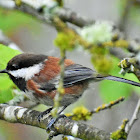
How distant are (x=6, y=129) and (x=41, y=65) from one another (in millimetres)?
2649

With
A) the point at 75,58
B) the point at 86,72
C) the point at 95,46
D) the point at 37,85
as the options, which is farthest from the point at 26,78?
the point at 75,58

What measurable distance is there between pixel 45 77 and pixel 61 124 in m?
0.69

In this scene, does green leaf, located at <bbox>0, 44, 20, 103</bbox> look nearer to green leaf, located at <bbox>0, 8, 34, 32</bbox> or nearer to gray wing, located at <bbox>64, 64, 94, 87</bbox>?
gray wing, located at <bbox>64, 64, 94, 87</bbox>

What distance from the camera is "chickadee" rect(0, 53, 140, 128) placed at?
9.60 ft

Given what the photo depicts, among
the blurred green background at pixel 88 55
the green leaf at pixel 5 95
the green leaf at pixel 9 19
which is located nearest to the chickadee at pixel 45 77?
the green leaf at pixel 5 95

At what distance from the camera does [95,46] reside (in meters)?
1.21

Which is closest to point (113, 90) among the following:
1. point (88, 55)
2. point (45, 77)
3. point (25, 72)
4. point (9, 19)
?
point (45, 77)

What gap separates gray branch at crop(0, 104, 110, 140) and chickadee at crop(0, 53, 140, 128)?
226mm

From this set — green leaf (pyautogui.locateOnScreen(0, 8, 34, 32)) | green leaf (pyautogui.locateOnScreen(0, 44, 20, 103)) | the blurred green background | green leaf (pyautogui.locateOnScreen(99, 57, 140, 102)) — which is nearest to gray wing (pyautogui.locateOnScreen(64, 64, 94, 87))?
green leaf (pyautogui.locateOnScreen(99, 57, 140, 102))

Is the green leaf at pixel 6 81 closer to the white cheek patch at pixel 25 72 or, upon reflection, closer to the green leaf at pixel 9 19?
the white cheek patch at pixel 25 72

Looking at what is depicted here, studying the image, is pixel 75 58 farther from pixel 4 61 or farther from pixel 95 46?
pixel 95 46

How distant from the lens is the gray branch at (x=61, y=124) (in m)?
2.13

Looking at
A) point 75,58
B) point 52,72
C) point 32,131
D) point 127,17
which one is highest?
point 127,17

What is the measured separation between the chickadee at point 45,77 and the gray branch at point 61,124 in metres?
0.23
